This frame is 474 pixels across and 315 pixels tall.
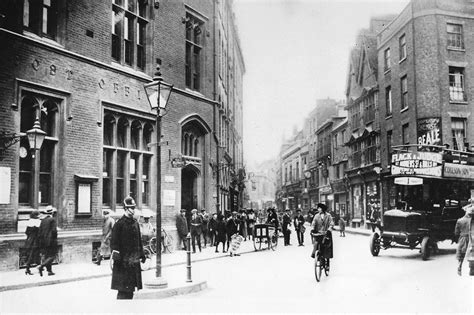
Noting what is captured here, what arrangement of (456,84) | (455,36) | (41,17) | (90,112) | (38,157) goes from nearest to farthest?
(38,157)
(41,17)
(90,112)
(456,84)
(455,36)

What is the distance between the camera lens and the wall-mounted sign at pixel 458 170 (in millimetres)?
16609

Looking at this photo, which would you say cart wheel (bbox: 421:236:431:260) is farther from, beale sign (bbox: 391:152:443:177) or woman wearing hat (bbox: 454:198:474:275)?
woman wearing hat (bbox: 454:198:474:275)

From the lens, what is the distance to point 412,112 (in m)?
27.9

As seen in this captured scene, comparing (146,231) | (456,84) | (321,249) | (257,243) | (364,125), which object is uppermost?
(456,84)

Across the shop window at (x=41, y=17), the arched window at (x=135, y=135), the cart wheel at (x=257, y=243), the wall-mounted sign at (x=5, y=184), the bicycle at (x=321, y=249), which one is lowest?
the cart wheel at (x=257, y=243)

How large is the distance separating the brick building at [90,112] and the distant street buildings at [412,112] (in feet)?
28.0

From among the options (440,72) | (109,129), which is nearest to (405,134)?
(440,72)

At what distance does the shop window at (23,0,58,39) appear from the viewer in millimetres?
13078

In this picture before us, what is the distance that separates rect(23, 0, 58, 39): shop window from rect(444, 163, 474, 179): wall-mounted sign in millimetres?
13374

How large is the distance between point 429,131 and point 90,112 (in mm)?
19127

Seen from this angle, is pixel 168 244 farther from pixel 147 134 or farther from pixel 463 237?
pixel 463 237

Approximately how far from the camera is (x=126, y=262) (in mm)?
7992

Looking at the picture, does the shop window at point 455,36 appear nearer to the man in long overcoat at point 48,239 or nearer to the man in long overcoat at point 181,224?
the man in long overcoat at point 181,224

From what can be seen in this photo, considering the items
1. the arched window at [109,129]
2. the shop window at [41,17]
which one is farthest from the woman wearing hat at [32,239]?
the shop window at [41,17]
